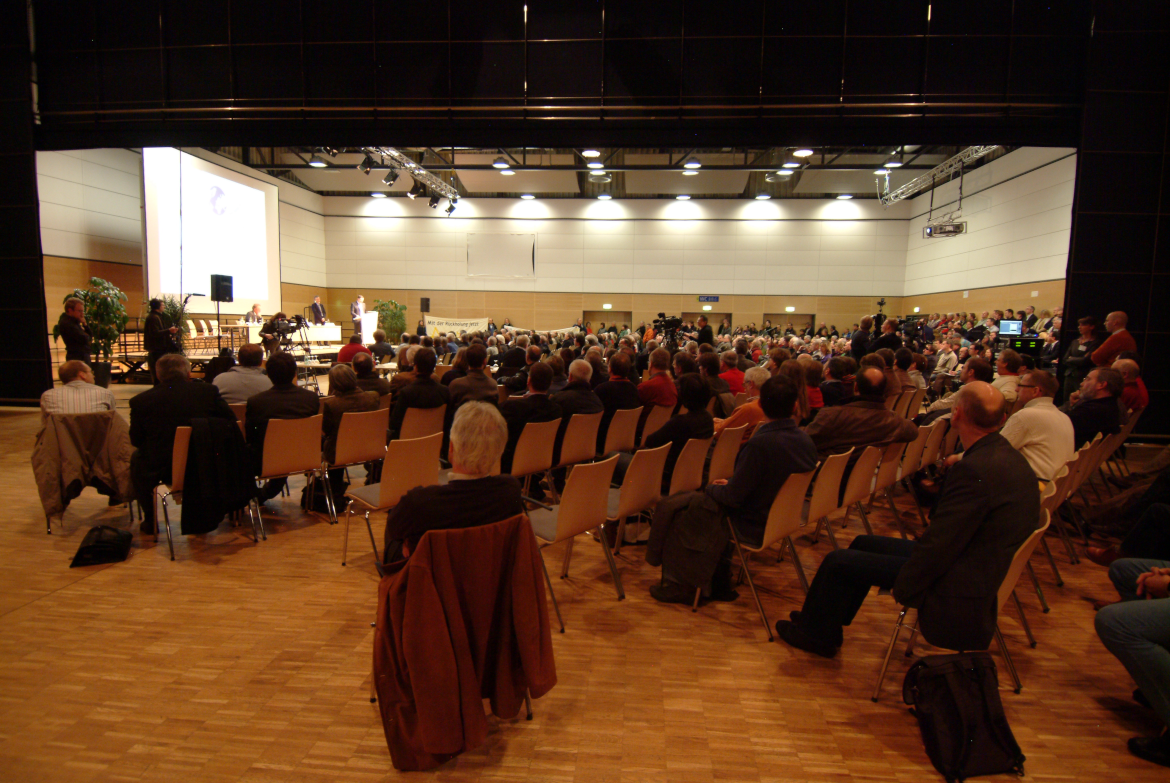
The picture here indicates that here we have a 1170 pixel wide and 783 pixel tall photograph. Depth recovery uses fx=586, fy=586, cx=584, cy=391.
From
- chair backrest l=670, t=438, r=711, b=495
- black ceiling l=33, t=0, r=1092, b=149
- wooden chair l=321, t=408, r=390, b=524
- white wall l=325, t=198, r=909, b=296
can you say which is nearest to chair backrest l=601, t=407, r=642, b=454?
chair backrest l=670, t=438, r=711, b=495

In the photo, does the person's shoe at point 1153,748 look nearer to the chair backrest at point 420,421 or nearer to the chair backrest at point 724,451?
the chair backrest at point 724,451

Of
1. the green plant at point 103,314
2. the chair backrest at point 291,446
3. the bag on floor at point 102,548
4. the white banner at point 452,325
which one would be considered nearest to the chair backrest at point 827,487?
the chair backrest at point 291,446

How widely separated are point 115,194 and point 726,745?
52.5ft

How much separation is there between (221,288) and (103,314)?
1836mm

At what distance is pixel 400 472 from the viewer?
338 centimetres

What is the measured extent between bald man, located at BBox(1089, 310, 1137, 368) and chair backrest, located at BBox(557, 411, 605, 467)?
537cm

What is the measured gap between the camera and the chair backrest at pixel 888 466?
3.83 metres

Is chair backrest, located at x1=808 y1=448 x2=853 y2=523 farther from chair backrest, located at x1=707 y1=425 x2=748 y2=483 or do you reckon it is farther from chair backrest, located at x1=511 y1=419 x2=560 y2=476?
chair backrest, located at x1=511 y1=419 x2=560 y2=476

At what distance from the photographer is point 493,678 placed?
2.04 m

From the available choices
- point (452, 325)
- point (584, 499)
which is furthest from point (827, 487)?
point (452, 325)

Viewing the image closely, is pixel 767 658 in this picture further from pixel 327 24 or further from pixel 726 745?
pixel 327 24

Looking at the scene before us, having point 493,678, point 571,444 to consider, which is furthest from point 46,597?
point 571,444

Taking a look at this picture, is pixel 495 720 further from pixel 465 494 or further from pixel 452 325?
pixel 452 325

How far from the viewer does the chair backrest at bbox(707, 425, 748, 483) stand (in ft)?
12.7
